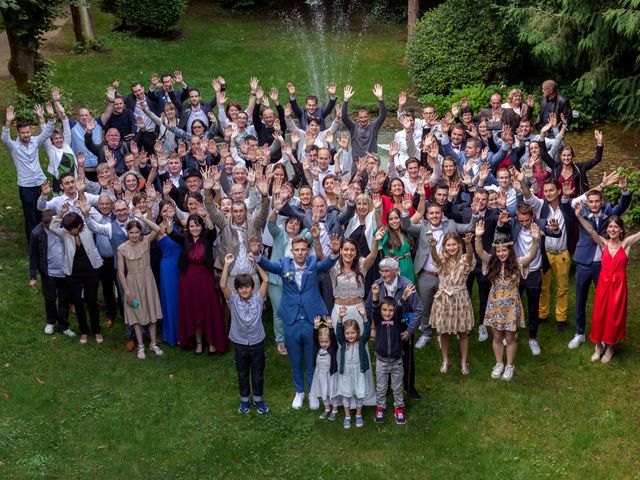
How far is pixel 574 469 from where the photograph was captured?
8.30 m

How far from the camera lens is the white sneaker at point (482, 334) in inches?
413

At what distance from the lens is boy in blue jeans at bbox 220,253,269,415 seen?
8.84 m

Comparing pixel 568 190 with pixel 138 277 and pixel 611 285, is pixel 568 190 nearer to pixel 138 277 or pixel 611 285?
pixel 611 285

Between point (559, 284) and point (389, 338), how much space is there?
2.85 metres

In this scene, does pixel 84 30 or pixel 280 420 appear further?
pixel 84 30

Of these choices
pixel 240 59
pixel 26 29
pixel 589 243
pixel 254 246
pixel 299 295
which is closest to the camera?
pixel 254 246

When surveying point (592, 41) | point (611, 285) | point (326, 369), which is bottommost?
point (326, 369)

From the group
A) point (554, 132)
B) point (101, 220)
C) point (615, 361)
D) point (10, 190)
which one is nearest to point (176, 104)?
point (10, 190)

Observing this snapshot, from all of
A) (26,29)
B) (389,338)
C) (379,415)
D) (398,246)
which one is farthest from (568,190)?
(26,29)

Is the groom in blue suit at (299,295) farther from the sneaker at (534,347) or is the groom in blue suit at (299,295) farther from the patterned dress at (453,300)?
the sneaker at (534,347)

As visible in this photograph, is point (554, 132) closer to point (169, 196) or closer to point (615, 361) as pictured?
point (615, 361)

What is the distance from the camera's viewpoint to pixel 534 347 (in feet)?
33.3

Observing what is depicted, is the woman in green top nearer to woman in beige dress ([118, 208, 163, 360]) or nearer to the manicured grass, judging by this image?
woman in beige dress ([118, 208, 163, 360])

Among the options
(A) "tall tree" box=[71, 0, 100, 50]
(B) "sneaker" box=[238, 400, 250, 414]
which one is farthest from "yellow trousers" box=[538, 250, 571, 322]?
(A) "tall tree" box=[71, 0, 100, 50]
